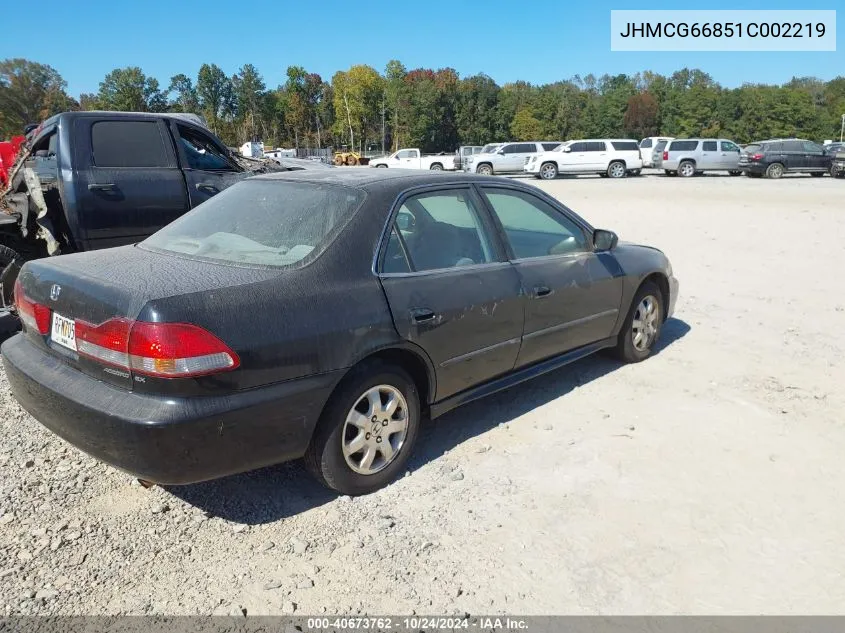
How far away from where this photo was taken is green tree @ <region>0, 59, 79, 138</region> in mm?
74375

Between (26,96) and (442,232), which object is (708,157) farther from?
(26,96)

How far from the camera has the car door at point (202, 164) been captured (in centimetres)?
685

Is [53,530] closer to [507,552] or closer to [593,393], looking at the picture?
[507,552]

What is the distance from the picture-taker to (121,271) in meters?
3.09

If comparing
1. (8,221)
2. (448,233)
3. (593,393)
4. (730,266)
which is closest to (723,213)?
(730,266)

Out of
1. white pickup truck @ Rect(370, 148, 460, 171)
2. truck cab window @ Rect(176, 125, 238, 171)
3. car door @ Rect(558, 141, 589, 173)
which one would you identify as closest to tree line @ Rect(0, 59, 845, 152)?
white pickup truck @ Rect(370, 148, 460, 171)

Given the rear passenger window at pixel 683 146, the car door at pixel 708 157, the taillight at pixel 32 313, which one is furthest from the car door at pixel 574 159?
the taillight at pixel 32 313

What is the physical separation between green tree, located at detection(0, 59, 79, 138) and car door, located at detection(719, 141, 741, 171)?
228 ft

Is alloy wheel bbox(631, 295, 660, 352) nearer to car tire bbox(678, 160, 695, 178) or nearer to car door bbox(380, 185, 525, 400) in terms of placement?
car door bbox(380, 185, 525, 400)

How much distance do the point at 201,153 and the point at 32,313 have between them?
14.3ft

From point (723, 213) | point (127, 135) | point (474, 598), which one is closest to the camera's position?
point (474, 598)

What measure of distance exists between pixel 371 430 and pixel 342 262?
0.85 meters

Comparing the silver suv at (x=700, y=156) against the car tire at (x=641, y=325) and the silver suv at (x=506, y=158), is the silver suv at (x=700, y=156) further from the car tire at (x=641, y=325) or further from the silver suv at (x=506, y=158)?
the car tire at (x=641, y=325)

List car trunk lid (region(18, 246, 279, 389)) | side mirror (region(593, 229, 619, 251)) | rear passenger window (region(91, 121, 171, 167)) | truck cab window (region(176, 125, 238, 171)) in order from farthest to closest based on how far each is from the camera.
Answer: truck cab window (region(176, 125, 238, 171))
rear passenger window (region(91, 121, 171, 167))
side mirror (region(593, 229, 619, 251))
car trunk lid (region(18, 246, 279, 389))
